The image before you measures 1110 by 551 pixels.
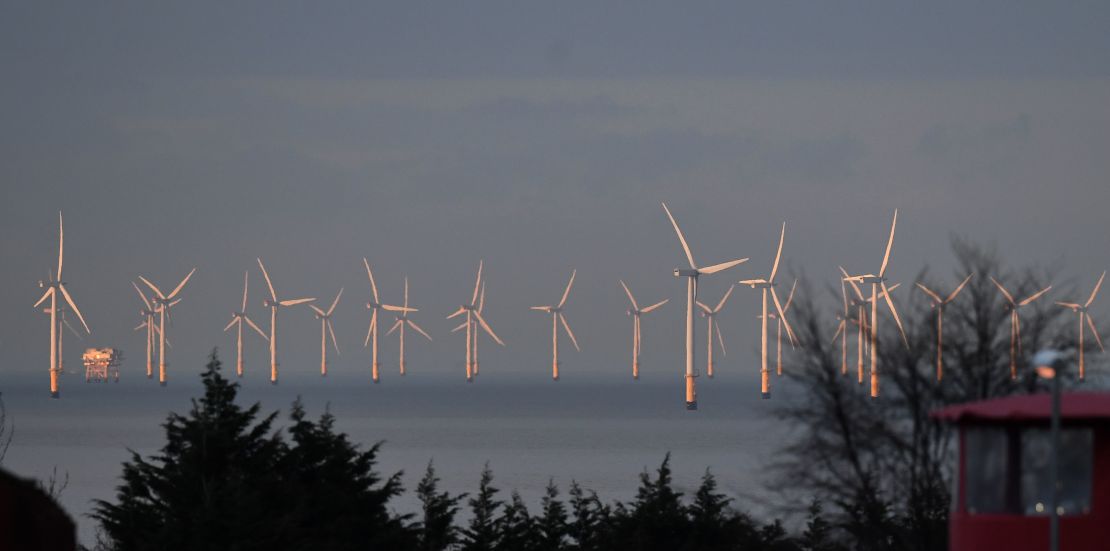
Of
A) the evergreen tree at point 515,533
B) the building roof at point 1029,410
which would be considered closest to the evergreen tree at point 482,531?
the evergreen tree at point 515,533

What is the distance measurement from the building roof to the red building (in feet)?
0.03

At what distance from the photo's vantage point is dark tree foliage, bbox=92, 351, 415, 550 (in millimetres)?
27000

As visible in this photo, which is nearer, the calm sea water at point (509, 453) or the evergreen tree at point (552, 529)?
the evergreen tree at point (552, 529)

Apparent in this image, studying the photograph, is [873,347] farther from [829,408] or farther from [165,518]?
[165,518]

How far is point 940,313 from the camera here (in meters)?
33.0

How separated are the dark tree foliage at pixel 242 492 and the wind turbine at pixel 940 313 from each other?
11.0 metres

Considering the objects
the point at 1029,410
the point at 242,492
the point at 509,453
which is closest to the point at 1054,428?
the point at 1029,410

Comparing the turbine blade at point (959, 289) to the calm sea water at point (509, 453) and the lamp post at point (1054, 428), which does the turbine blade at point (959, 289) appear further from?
the calm sea water at point (509, 453)

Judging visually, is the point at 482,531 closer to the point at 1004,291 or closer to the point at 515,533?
the point at 515,533

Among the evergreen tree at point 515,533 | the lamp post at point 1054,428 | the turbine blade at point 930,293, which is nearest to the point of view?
the lamp post at point 1054,428

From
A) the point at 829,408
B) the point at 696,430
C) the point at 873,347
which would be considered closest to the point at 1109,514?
the point at 829,408

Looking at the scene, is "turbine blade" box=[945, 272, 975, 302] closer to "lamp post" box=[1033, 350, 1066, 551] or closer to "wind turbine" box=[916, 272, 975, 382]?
"wind turbine" box=[916, 272, 975, 382]

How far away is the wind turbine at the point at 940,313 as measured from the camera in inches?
1232

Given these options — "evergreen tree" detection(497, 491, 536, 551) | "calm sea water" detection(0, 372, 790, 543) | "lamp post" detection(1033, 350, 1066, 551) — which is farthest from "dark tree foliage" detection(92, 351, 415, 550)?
"calm sea water" detection(0, 372, 790, 543)
